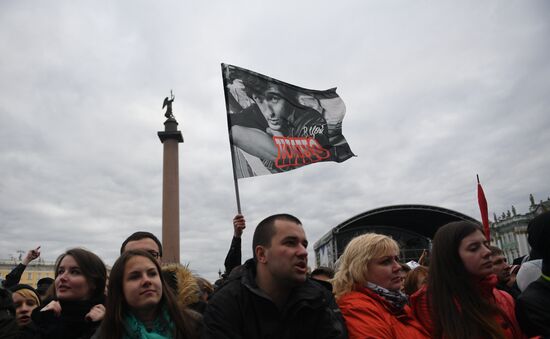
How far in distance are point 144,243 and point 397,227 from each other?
104ft

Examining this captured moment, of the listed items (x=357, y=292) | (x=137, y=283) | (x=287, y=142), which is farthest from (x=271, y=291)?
(x=287, y=142)

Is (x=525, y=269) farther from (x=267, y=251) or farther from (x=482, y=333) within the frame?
(x=267, y=251)

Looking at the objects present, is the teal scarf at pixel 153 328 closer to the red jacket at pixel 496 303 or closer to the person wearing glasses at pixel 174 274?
the person wearing glasses at pixel 174 274

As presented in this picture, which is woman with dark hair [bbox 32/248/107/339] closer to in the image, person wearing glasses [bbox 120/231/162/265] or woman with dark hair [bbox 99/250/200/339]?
woman with dark hair [bbox 99/250/200/339]

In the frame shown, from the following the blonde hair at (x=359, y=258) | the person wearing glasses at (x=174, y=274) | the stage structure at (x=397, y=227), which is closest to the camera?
the blonde hair at (x=359, y=258)

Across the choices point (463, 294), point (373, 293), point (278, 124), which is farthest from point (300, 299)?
point (278, 124)

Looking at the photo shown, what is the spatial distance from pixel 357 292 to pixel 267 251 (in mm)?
848

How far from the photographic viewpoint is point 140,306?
3016 mm

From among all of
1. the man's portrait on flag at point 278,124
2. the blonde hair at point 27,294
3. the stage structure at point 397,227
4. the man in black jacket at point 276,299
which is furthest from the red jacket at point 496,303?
the stage structure at point 397,227

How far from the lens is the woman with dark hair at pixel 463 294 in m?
2.91

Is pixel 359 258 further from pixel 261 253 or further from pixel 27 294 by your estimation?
pixel 27 294

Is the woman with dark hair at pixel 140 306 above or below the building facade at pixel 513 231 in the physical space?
below

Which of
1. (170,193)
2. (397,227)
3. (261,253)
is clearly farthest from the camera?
(397,227)

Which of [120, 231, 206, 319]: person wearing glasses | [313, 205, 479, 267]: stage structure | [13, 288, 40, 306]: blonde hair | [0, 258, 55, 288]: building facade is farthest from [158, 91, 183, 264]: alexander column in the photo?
[0, 258, 55, 288]: building facade
